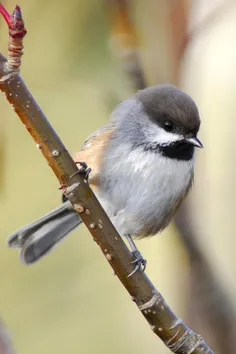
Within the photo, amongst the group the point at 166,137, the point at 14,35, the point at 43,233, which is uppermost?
the point at 14,35

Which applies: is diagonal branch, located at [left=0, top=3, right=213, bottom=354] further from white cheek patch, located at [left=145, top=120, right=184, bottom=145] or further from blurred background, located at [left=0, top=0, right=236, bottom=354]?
blurred background, located at [left=0, top=0, right=236, bottom=354]

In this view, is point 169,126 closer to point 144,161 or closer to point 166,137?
point 166,137

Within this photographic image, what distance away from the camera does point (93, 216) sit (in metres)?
1.82

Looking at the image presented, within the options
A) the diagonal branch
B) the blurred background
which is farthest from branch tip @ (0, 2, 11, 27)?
the blurred background

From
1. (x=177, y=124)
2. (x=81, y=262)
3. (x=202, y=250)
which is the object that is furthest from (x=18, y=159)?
(x=202, y=250)

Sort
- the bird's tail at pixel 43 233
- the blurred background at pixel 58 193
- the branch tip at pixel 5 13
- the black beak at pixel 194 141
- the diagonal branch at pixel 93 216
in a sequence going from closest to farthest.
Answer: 1. the branch tip at pixel 5 13
2. the diagonal branch at pixel 93 216
3. the black beak at pixel 194 141
4. the bird's tail at pixel 43 233
5. the blurred background at pixel 58 193

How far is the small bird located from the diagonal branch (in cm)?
53

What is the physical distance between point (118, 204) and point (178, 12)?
85cm

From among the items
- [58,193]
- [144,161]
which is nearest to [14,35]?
[144,161]

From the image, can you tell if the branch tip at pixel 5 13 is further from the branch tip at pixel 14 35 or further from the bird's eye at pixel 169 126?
the bird's eye at pixel 169 126

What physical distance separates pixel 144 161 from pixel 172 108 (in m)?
0.27

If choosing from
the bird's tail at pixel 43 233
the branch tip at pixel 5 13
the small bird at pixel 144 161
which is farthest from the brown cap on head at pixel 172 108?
the branch tip at pixel 5 13

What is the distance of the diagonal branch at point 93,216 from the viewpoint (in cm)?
165

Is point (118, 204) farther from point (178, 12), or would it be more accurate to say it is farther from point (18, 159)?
point (18, 159)
